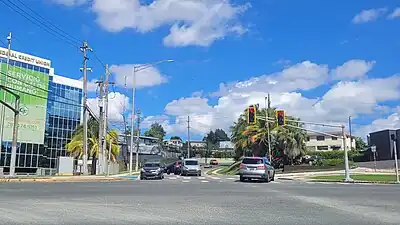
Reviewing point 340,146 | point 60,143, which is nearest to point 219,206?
point 60,143

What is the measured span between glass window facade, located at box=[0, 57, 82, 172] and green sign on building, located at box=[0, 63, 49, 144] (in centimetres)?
120

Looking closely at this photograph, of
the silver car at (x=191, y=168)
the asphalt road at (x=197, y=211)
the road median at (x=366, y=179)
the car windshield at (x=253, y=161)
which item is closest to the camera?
the asphalt road at (x=197, y=211)

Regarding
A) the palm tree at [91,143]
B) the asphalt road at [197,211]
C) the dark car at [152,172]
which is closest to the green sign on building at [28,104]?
the palm tree at [91,143]

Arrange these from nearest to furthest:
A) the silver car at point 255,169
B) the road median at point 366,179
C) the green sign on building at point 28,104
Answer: the silver car at point 255,169, the road median at point 366,179, the green sign on building at point 28,104

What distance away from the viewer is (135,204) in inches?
565

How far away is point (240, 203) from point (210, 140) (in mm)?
180779

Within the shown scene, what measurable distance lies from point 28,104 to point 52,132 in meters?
8.70

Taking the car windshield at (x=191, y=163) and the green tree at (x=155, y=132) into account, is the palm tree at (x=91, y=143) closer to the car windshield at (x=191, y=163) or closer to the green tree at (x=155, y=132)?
the car windshield at (x=191, y=163)

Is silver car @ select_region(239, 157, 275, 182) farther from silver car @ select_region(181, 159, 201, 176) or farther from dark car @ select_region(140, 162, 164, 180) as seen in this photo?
silver car @ select_region(181, 159, 201, 176)

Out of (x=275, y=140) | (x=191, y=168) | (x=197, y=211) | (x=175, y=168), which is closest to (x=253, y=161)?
(x=191, y=168)

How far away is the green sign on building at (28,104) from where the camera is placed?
2544 inches

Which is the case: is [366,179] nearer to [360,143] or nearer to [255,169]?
[255,169]

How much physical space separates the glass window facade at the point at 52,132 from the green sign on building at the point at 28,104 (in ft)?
3.92

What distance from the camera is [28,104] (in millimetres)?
67125
